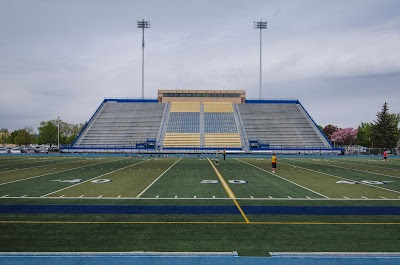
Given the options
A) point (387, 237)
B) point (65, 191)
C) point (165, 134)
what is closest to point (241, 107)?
point (165, 134)

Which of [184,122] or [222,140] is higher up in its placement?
[184,122]

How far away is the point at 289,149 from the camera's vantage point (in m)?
61.6

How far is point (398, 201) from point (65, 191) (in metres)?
13.4

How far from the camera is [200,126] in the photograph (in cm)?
7306

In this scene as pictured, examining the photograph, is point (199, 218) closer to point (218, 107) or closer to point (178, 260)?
point (178, 260)

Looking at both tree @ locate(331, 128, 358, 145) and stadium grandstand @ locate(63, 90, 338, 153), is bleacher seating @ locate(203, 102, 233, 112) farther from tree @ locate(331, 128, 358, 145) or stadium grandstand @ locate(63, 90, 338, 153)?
tree @ locate(331, 128, 358, 145)

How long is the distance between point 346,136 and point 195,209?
418ft

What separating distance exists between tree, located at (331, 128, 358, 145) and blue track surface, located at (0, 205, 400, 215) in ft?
403

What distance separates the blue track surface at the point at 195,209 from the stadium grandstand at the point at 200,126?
162ft

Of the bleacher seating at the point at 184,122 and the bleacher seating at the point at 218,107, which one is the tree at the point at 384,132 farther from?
the bleacher seating at the point at 184,122

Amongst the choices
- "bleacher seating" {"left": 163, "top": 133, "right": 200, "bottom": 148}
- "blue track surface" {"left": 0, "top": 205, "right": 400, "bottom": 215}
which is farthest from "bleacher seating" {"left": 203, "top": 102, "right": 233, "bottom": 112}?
"blue track surface" {"left": 0, "top": 205, "right": 400, "bottom": 215}

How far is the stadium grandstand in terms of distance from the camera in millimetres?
65062

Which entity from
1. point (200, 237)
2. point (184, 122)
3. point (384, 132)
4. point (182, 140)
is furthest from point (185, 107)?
point (200, 237)

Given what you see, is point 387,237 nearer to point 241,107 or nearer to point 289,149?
point 289,149
